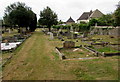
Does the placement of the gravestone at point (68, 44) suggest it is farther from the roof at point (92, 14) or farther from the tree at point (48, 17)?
the roof at point (92, 14)

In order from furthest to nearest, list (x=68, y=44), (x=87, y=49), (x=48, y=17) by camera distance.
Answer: (x=48, y=17) → (x=68, y=44) → (x=87, y=49)

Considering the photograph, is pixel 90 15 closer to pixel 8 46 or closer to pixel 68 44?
pixel 68 44

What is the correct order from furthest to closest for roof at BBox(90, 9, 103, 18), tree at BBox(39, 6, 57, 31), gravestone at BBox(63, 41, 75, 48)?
roof at BBox(90, 9, 103, 18)
tree at BBox(39, 6, 57, 31)
gravestone at BBox(63, 41, 75, 48)

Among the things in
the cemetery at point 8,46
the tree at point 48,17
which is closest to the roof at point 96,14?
the tree at point 48,17

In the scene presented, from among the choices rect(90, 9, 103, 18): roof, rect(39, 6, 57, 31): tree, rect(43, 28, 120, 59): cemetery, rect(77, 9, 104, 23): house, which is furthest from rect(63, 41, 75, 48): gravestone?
rect(90, 9, 103, 18): roof

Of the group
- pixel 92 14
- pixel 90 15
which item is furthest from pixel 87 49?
pixel 90 15

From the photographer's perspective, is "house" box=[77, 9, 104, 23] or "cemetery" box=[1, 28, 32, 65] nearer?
"cemetery" box=[1, 28, 32, 65]

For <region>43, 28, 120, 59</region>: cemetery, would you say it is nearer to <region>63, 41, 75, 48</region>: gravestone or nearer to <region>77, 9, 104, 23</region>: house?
<region>63, 41, 75, 48</region>: gravestone

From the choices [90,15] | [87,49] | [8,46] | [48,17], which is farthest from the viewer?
[90,15]

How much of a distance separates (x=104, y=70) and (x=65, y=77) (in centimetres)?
231

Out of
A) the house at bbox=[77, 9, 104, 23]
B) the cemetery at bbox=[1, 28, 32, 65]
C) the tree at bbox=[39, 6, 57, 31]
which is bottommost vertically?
the cemetery at bbox=[1, 28, 32, 65]


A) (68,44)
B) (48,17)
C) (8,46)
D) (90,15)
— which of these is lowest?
(8,46)

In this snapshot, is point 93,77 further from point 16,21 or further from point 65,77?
point 16,21

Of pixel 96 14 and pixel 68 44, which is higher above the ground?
pixel 96 14
